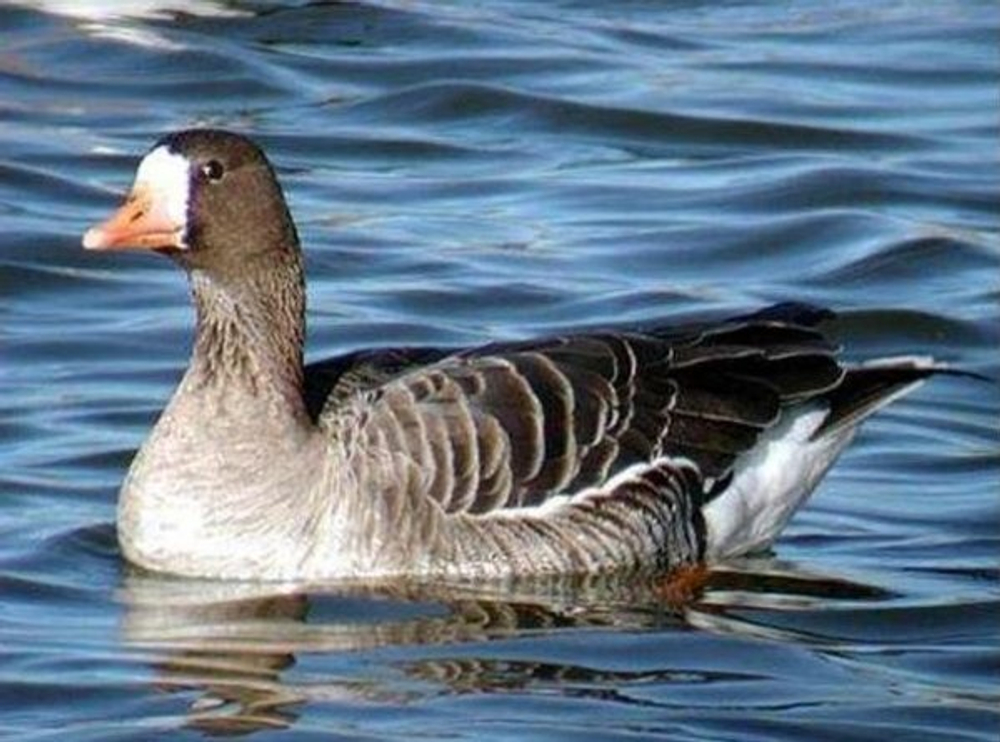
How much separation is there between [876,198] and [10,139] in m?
4.46

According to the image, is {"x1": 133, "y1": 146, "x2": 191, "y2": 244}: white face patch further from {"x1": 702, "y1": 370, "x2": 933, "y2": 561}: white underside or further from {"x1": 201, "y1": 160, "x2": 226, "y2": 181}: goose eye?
{"x1": 702, "y1": 370, "x2": 933, "y2": 561}: white underside

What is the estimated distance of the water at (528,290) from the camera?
38.6 ft

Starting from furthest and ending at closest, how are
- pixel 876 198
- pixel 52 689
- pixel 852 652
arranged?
pixel 876 198 → pixel 852 652 → pixel 52 689

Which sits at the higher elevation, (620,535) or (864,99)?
(864,99)

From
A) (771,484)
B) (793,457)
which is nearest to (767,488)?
(771,484)

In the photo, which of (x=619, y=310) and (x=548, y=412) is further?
(x=619, y=310)

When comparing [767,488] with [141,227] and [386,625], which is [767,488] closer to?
[386,625]

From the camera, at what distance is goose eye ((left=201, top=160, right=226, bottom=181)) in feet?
42.6

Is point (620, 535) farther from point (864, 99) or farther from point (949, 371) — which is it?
point (864, 99)

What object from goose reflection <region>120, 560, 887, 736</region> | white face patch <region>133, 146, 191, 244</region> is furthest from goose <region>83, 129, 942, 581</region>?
goose reflection <region>120, 560, 887, 736</region>

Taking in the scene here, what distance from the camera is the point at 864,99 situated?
22.1 meters

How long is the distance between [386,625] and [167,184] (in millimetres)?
1612

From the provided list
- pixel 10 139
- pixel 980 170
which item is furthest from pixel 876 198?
pixel 10 139

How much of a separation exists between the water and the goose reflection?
0.02 metres
